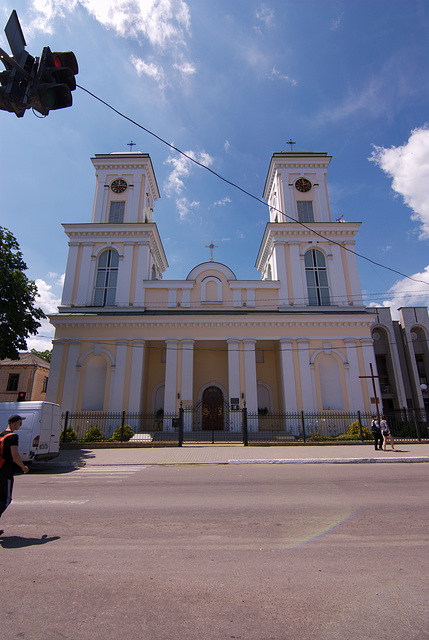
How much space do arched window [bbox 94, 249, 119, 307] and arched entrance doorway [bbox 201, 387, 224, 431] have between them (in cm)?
1058

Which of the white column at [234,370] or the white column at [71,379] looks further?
the white column at [234,370]

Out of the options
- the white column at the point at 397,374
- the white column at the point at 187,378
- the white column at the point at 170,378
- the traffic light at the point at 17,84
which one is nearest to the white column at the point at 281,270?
the white column at the point at 187,378

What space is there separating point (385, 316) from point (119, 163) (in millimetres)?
31432

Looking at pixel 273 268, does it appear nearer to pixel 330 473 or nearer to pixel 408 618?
pixel 330 473

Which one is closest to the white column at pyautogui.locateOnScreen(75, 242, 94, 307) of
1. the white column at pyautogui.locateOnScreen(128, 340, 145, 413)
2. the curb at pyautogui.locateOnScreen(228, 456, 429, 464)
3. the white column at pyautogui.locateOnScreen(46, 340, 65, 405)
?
the white column at pyautogui.locateOnScreen(46, 340, 65, 405)

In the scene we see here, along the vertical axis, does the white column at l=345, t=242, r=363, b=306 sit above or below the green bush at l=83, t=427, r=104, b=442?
above

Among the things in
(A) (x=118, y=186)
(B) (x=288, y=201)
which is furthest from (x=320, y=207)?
(A) (x=118, y=186)

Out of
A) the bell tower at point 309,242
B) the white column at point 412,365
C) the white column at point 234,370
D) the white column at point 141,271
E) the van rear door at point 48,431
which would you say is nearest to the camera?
the van rear door at point 48,431

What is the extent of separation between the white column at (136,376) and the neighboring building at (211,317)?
72 mm

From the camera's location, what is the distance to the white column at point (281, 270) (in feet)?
90.9

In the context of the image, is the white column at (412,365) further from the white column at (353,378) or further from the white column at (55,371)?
the white column at (55,371)

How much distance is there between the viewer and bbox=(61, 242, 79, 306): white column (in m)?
27.5

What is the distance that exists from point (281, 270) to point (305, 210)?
6.59m

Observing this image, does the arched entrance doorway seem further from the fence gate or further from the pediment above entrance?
the pediment above entrance
